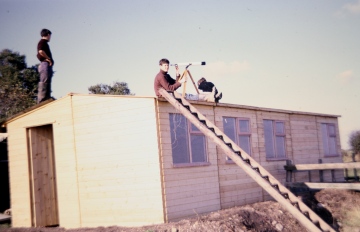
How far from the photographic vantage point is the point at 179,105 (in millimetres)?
9227

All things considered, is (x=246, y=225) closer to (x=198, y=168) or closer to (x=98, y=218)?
(x=198, y=168)

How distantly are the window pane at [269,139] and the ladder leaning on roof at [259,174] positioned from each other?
17.2ft

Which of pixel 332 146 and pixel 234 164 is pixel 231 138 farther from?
pixel 332 146

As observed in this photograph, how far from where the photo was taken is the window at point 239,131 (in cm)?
1252

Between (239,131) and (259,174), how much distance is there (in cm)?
492

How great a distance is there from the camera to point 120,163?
10227 millimetres

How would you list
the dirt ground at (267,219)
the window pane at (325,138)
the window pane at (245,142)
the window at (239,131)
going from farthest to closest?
the window pane at (325,138)
the window pane at (245,142)
the window at (239,131)
the dirt ground at (267,219)

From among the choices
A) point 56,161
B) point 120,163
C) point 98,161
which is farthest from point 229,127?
point 56,161

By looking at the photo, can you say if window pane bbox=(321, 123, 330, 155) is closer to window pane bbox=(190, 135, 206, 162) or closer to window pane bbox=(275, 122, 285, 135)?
window pane bbox=(275, 122, 285, 135)

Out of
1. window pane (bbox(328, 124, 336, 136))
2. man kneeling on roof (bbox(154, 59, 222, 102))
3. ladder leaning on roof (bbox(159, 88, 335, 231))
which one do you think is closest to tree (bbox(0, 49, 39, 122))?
man kneeling on roof (bbox(154, 59, 222, 102))

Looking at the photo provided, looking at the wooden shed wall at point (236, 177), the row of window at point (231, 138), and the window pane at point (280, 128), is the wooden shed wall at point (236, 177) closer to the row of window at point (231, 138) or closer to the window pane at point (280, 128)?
the row of window at point (231, 138)

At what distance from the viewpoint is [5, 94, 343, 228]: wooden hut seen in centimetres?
986

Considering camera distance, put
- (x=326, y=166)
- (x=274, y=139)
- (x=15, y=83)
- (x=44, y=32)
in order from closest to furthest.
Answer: (x=44, y=32) → (x=326, y=166) → (x=274, y=139) → (x=15, y=83)

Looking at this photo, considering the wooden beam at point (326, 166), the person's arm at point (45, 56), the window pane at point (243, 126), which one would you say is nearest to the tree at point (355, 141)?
the wooden beam at point (326, 166)
